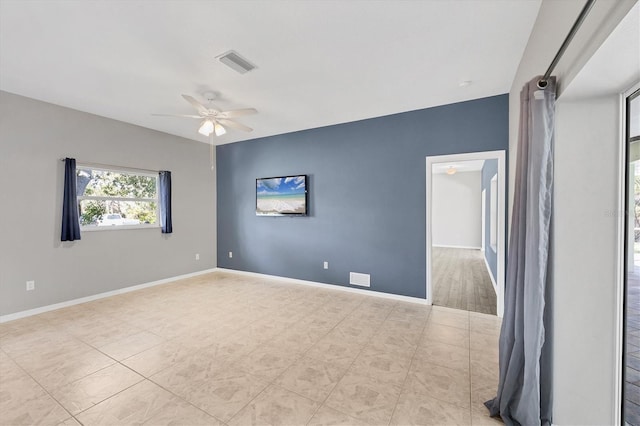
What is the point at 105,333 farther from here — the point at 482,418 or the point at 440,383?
the point at 482,418

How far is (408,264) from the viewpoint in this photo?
3.91m

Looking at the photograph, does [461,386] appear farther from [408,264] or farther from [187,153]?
[187,153]

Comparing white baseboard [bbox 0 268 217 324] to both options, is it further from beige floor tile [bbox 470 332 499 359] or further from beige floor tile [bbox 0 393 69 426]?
beige floor tile [bbox 470 332 499 359]

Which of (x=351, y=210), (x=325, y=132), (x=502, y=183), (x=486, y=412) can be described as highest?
(x=325, y=132)

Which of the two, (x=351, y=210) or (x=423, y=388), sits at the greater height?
(x=351, y=210)

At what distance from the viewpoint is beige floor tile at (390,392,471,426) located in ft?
5.60

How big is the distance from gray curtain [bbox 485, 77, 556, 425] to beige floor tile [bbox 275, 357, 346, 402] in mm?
1131

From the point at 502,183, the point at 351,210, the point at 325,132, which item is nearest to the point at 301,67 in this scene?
the point at 325,132

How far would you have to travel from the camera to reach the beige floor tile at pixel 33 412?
1713 mm

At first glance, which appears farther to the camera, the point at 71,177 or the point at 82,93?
the point at 71,177

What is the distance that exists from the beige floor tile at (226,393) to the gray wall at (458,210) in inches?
338

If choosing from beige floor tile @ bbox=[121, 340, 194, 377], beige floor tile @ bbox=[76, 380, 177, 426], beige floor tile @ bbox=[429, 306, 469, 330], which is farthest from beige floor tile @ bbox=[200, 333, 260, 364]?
beige floor tile @ bbox=[429, 306, 469, 330]

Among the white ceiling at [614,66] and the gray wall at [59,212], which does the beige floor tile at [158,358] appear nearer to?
the gray wall at [59,212]

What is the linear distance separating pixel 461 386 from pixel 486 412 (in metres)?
0.26
